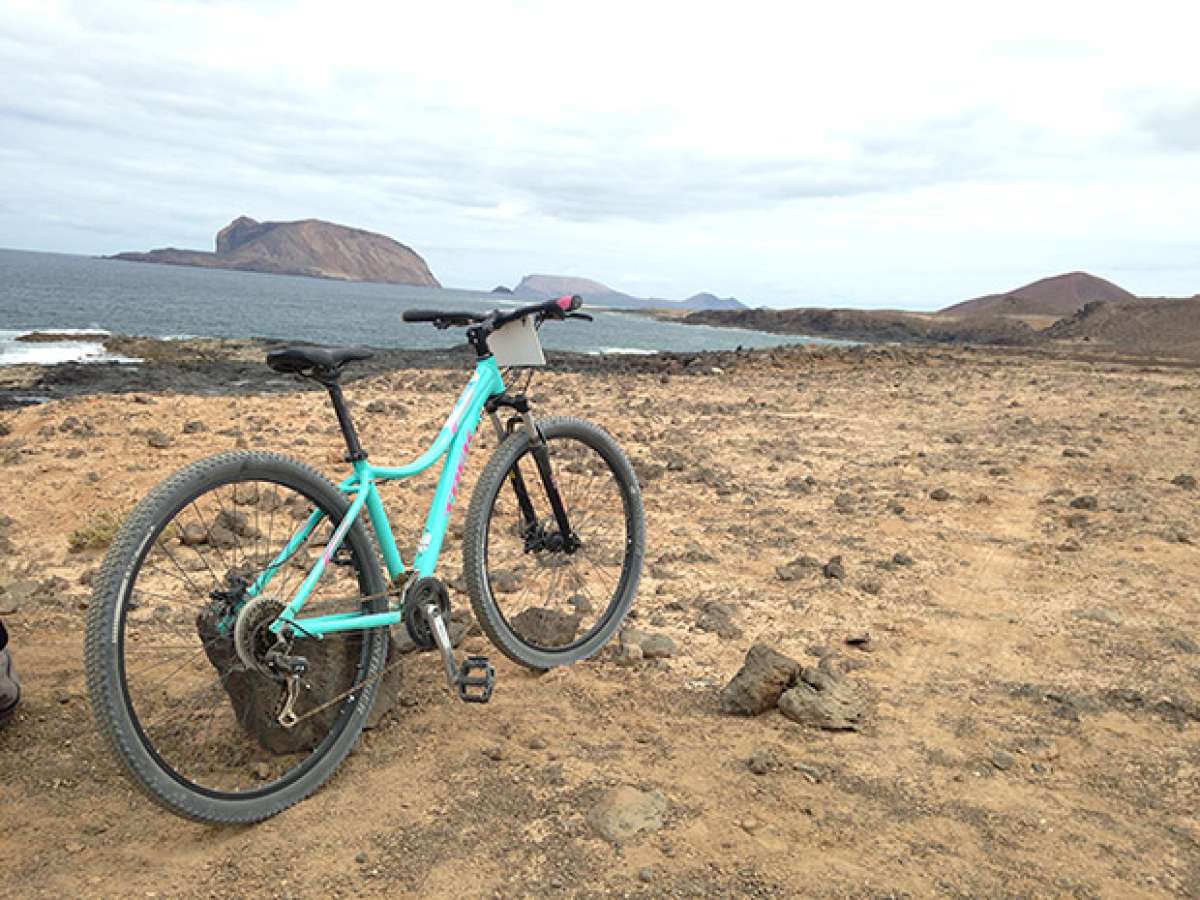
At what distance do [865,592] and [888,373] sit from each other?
1818 centimetres

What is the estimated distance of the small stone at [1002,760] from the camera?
3.23 m

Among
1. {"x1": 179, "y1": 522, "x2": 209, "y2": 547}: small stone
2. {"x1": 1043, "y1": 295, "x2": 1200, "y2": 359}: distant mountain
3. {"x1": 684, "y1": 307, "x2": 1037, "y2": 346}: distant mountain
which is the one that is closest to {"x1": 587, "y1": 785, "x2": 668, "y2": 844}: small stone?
{"x1": 179, "y1": 522, "x2": 209, "y2": 547}: small stone

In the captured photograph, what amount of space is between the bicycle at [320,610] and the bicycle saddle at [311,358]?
1 cm

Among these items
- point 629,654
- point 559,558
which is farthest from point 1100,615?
point 559,558

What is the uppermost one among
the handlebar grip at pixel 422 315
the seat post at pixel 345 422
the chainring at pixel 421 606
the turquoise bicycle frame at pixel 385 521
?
the handlebar grip at pixel 422 315

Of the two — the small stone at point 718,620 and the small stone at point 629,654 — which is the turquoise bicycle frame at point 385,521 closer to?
the small stone at point 629,654

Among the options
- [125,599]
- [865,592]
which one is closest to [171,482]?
[125,599]

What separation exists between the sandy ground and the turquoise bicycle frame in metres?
0.60

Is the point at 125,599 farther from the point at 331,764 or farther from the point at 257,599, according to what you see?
the point at 331,764

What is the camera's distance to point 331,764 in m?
2.96

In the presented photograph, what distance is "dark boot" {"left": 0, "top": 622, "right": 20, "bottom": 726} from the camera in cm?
323

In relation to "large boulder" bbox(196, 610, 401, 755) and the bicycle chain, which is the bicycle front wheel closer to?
the bicycle chain

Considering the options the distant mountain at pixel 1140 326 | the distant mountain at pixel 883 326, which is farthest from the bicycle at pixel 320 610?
the distant mountain at pixel 883 326

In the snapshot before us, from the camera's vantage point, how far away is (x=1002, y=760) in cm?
326
